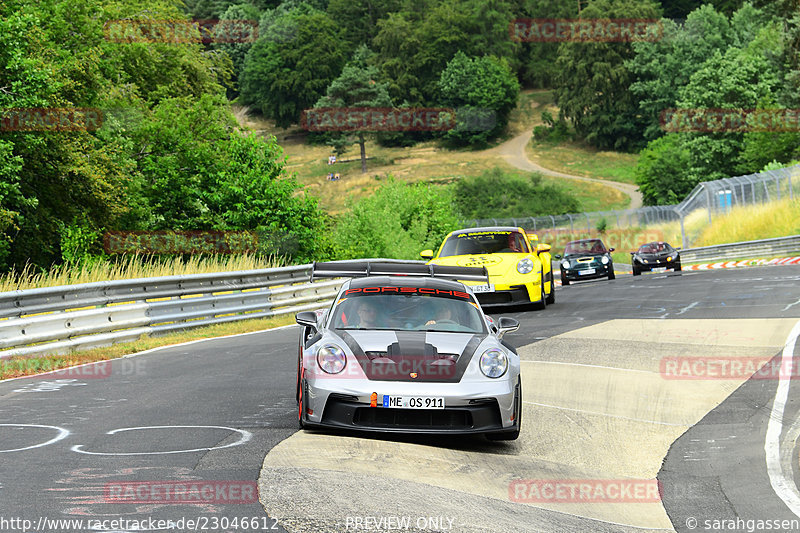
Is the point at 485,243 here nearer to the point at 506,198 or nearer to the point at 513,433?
the point at 513,433

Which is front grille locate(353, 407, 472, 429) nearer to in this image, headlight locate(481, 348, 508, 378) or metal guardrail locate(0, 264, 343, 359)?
headlight locate(481, 348, 508, 378)

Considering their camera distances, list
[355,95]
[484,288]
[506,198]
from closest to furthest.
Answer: [484,288]
[506,198]
[355,95]

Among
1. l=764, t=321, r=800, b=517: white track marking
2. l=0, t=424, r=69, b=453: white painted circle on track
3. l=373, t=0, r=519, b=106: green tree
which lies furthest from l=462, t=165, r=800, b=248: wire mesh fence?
l=373, t=0, r=519, b=106: green tree

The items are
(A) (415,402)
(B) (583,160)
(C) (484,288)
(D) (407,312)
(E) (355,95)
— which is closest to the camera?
(A) (415,402)

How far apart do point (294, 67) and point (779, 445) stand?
14647 cm

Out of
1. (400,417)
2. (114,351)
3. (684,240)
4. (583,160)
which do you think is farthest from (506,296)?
(583,160)

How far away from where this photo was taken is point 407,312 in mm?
8688

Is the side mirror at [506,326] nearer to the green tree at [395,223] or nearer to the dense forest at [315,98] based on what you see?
the dense forest at [315,98]

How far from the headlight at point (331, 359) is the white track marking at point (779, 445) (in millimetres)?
3248

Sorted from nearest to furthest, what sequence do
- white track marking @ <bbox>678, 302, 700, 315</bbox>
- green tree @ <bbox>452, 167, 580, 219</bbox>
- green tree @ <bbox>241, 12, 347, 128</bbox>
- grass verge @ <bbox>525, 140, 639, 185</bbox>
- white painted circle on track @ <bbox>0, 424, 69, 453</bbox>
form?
white painted circle on track @ <bbox>0, 424, 69, 453</bbox>, white track marking @ <bbox>678, 302, 700, 315</bbox>, green tree @ <bbox>452, 167, 580, 219</bbox>, grass verge @ <bbox>525, 140, 639, 185</bbox>, green tree @ <bbox>241, 12, 347, 128</bbox>

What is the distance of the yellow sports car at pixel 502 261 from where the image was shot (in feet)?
61.7

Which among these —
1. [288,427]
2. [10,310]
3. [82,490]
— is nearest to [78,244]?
[10,310]

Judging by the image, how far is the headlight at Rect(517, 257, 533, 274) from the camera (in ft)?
62.1

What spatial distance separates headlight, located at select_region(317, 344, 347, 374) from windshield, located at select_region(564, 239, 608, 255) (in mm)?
24428
